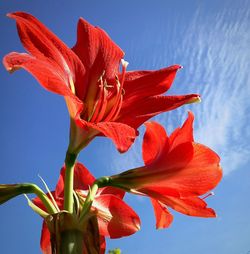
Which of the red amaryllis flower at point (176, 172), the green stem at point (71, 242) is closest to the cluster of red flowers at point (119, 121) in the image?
the red amaryllis flower at point (176, 172)

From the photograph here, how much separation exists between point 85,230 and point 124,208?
9.6 inches

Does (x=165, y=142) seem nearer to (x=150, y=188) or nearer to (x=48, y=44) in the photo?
(x=150, y=188)

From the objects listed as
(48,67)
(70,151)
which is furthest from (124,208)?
(48,67)

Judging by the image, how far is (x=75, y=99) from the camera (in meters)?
0.76

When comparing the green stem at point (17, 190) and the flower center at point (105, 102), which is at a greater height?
the flower center at point (105, 102)

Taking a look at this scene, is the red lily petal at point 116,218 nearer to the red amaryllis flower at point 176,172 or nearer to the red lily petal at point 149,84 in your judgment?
the red amaryllis flower at point 176,172

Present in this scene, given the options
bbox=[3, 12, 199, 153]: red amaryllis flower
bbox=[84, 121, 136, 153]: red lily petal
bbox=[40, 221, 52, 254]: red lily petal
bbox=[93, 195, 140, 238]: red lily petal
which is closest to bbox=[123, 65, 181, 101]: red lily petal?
bbox=[3, 12, 199, 153]: red amaryllis flower

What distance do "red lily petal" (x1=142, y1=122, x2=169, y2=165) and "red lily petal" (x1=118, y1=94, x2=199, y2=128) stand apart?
0.16 ft

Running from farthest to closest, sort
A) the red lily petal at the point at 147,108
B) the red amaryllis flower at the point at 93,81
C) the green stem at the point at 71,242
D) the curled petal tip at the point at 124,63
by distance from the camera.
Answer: the curled petal tip at the point at 124,63 < the red lily petal at the point at 147,108 < the red amaryllis flower at the point at 93,81 < the green stem at the point at 71,242

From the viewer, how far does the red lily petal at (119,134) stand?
67 cm

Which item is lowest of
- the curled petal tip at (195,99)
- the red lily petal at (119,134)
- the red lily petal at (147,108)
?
the red lily petal at (119,134)

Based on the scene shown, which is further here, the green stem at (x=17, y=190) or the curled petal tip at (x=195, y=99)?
the curled petal tip at (x=195, y=99)

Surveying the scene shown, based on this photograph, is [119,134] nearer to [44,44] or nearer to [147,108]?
[147,108]

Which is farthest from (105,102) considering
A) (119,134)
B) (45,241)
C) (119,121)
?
(45,241)
